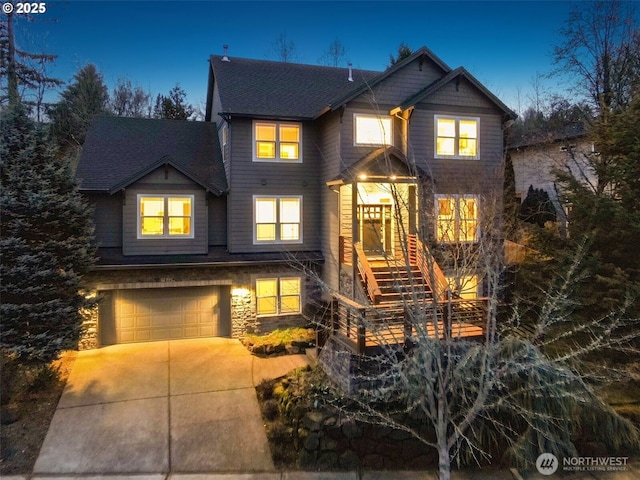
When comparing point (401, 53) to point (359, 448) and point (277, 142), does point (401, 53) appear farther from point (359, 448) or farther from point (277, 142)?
point (359, 448)

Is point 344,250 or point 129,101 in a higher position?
point 129,101

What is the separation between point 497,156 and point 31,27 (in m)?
19.5

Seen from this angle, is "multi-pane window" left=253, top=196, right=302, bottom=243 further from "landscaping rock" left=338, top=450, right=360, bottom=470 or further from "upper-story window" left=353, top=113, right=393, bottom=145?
"landscaping rock" left=338, top=450, right=360, bottom=470

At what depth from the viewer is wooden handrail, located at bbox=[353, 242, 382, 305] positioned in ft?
34.3

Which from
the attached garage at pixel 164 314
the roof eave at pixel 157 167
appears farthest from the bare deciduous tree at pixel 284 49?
the attached garage at pixel 164 314

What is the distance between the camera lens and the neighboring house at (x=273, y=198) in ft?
41.0

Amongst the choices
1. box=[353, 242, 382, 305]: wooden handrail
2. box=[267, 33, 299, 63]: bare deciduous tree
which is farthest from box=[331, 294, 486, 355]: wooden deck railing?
box=[267, 33, 299, 63]: bare deciduous tree

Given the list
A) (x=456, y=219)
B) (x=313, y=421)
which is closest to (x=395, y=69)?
(x=456, y=219)

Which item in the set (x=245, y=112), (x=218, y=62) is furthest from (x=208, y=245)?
(x=218, y=62)

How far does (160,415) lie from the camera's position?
867cm

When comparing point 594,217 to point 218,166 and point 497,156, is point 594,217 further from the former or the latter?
point 218,166

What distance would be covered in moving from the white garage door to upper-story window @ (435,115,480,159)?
9.15 metres

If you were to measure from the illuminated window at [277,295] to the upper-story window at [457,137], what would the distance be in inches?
265

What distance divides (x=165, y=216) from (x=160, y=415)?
21.3ft
